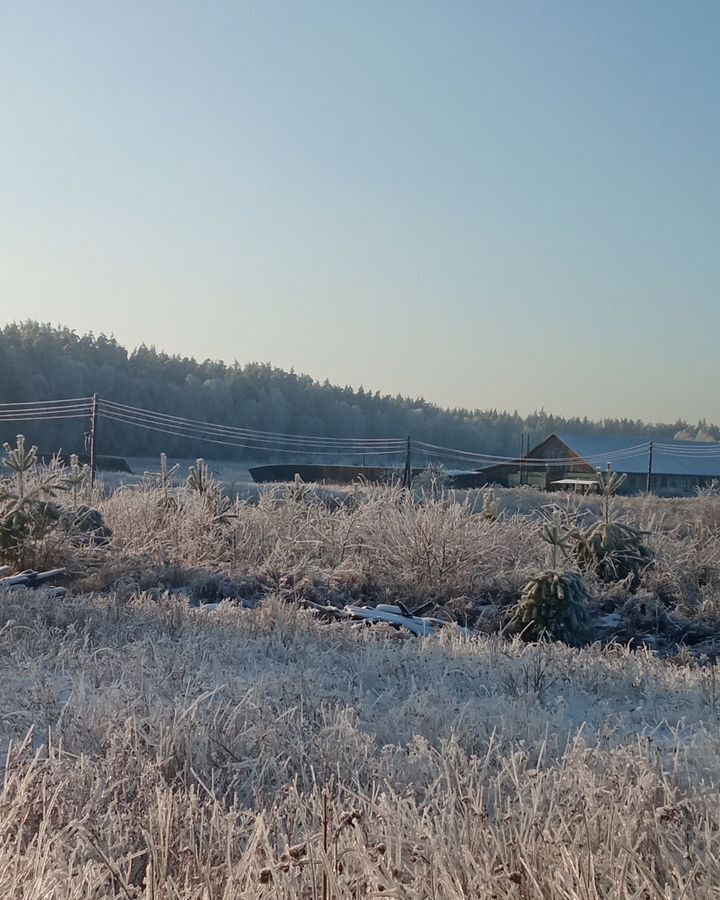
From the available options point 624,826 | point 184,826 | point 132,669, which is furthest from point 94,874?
point 132,669

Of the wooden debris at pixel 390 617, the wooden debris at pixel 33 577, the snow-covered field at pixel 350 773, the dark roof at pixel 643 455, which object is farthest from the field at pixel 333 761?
the dark roof at pixel 643 455

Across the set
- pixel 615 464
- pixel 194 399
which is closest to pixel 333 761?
pixel 615 464

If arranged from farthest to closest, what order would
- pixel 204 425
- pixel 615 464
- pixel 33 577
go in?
1. pixel 615 464
2. pixel 204 425
3. pixel 33 577

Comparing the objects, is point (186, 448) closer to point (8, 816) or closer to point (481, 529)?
point (481, 529)

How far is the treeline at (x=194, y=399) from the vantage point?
70.2 metres

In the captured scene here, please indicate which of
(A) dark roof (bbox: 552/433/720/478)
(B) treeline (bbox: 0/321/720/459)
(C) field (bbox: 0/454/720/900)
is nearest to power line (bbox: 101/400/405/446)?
(B) treeline (bbox: 0/321/720/459)

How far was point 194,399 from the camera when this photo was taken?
8562 cm

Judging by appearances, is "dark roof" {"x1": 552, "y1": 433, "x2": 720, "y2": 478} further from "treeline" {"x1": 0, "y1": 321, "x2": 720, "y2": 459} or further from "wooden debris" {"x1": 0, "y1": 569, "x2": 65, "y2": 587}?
"wooden debris" {"x1": 0, "y1": 569, "x2": 65, "y2": 587}

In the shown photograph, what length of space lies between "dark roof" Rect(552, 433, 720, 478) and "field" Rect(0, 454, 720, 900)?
45771mm

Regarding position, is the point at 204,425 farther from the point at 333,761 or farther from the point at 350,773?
the point at 350,773

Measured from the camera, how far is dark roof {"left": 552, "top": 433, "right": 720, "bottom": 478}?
177ft

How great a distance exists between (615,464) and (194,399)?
45365 mm

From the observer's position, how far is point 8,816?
10.1 ft

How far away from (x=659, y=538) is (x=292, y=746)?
11.6 metres
